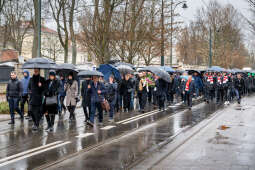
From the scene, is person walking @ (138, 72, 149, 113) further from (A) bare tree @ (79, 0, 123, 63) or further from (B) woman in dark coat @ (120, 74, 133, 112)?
(A) bare tree @ (79, 0, 123, 63)

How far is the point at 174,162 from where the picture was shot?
763 cm

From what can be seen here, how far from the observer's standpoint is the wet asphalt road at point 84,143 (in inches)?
297

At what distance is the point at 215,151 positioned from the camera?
8664mm

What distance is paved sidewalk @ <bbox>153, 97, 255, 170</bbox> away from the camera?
7.32m

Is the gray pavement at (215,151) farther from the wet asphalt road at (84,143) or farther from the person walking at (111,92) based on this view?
the person walking at (111,92)

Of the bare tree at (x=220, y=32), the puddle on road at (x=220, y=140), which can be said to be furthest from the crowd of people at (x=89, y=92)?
the bare tree at (x=220, y=32)

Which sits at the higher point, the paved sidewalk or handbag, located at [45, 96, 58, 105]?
handbag, located at [45, 96, 58, 105]

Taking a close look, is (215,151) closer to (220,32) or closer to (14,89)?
(14,89)

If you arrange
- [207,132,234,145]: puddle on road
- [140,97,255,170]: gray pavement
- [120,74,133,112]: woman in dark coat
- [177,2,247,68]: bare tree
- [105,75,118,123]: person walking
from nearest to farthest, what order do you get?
[140,97,255,170]: gray pavement
[207,132,234,145]: puddle on road
[105,75,118,123]: person walking
[120,74,133,112]: woman in dark coat
[177,2,247,68]: bare tree

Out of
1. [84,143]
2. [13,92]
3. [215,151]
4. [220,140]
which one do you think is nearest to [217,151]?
[215,151]

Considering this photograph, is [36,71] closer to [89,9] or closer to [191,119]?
[191,119]

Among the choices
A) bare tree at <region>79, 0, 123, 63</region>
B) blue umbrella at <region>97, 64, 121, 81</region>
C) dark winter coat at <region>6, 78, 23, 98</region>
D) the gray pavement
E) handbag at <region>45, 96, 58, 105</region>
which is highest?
bare tree at <region>79, 0, 123, 63</region>

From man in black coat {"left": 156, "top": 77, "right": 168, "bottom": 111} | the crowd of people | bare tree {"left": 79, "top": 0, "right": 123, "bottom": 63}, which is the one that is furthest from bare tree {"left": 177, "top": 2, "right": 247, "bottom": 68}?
man in black coat {"left": 156, "top": 77, "right": 168, "bottom": 111}

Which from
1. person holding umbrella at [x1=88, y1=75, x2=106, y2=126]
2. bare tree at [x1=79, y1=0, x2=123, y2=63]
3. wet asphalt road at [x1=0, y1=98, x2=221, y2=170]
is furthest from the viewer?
bare tree at [x1=79, y1=0, x2=123, y2=63]
